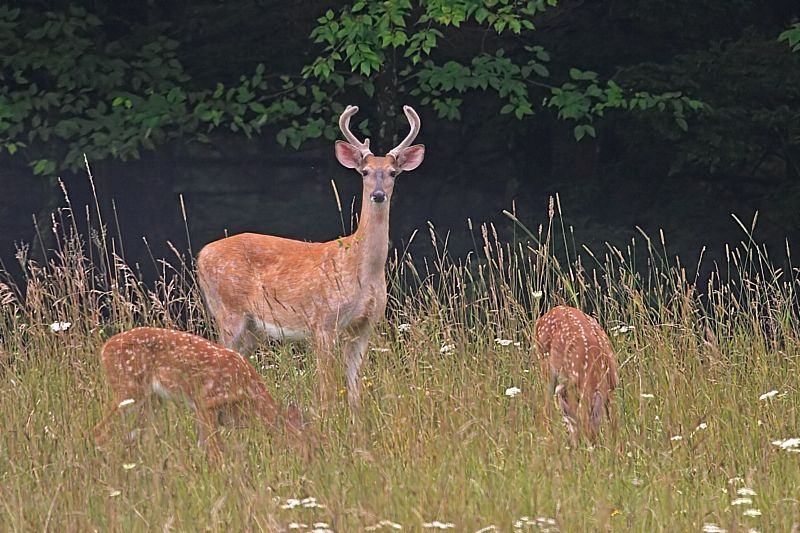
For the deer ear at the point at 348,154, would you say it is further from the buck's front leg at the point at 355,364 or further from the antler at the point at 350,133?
the buck's front leg at the point at 355,364

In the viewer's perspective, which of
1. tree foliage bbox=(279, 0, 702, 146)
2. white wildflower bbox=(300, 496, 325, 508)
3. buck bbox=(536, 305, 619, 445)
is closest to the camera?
white wildflower bbox=(300, 496, 325, 508)

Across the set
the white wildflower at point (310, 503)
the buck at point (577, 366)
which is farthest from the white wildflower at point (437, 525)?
the buck at point (577, 366)

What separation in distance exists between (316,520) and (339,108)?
5986 millimetres

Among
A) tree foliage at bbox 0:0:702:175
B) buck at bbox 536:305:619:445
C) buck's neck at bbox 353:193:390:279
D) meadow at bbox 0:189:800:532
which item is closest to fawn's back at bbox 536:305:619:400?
buck at bbox 536:305:619:445

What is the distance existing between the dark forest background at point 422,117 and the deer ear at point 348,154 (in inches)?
65.7

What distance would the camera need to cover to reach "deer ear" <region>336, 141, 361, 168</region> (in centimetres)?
749

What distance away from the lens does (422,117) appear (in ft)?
37.1

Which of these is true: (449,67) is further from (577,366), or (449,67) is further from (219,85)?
(577,366)

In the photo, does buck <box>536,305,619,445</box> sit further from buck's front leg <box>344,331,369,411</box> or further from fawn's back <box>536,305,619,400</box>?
buck's front leg <box>344,331,369,411</box>

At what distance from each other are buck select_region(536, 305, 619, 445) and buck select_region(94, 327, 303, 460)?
109cm

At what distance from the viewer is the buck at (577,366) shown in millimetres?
5367

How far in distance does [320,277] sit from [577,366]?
2.00 metres

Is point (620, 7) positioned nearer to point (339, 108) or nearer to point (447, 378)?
point (339, 108)

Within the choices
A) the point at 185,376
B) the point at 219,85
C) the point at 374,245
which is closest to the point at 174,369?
the point at 185,376
